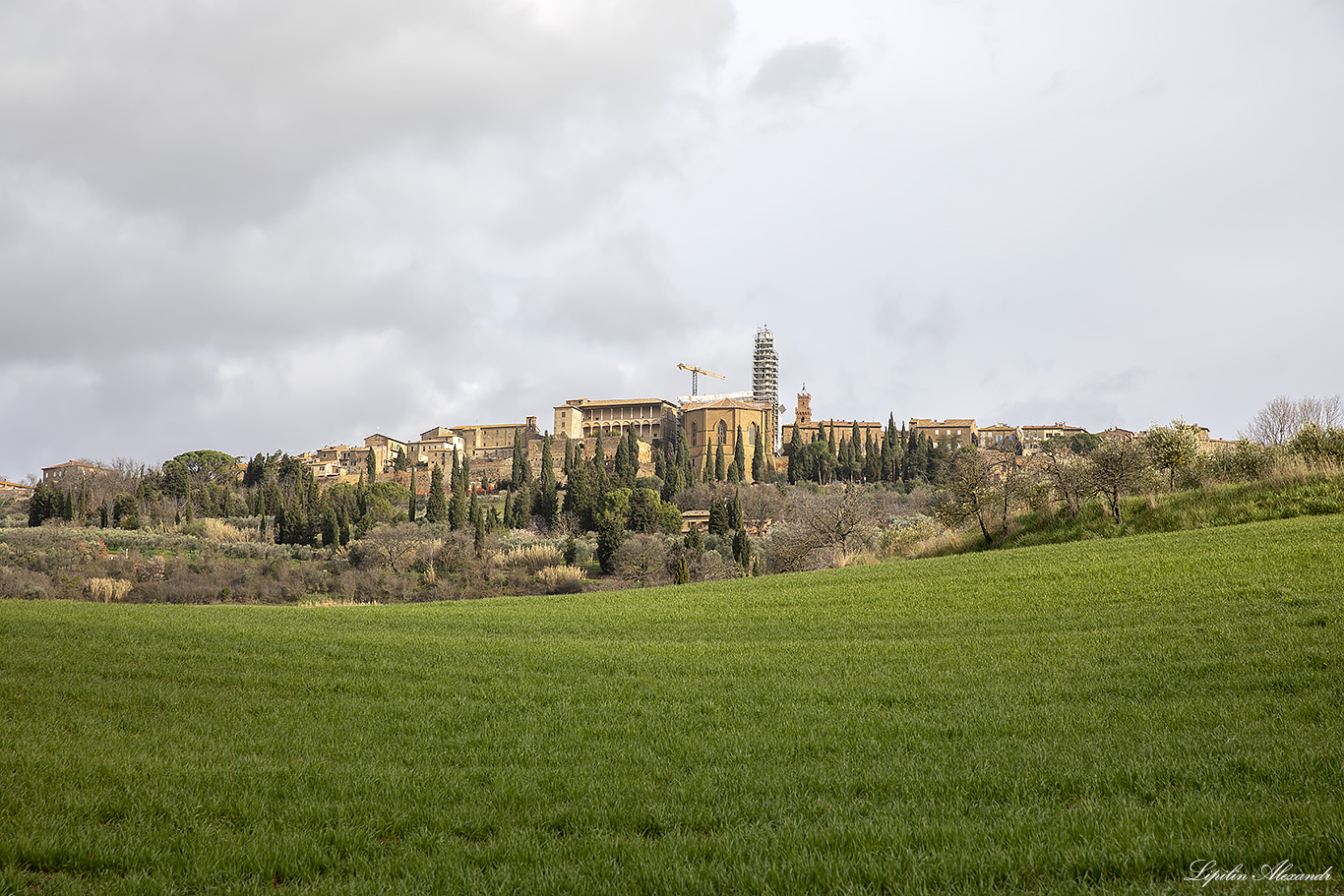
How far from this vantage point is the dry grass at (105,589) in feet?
122

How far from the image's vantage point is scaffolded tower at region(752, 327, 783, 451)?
168m

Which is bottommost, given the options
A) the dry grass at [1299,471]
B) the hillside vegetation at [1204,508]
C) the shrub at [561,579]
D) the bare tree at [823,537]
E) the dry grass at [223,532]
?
the shrub at [561,579]

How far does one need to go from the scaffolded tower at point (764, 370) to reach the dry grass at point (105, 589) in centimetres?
13541

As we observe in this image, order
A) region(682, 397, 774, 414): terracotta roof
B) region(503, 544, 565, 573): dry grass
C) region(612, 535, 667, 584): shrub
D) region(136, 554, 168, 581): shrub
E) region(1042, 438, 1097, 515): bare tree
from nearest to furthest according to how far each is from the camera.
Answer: region(1042, 438, 1097, 515): bare tree → region(136, 554, 168, 581): shrub → region(612, 535, 667, 584): shrub → region(503, 544, 565, 573): dry grass → region(682, 397, 774, 414): terracotta roof

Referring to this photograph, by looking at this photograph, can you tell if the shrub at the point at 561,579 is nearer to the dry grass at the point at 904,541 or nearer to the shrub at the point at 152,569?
the dry grass at the point at 904,541

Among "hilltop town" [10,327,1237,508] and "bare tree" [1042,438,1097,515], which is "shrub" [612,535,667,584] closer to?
"bare tree" [1042,438,1097,515]

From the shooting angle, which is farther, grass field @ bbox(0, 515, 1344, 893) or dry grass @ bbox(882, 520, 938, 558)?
dry grass @ bbox(882, 520, 938, 558)

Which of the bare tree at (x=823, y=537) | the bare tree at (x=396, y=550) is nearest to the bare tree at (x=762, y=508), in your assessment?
the bare tree at (x=396, y=550)

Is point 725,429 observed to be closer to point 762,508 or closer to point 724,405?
point 724,405

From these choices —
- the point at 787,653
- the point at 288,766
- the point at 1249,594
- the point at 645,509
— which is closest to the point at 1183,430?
the point at 1249,594

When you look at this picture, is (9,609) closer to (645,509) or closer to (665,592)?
(665,592)

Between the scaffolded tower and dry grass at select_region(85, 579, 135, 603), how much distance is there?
135 metres

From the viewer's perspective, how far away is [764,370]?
553ft

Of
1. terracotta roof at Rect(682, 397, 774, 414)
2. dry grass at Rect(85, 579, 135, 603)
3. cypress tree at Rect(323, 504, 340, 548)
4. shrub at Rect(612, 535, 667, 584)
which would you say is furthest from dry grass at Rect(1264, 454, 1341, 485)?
terracotta roof at Rect(682, 397, 774, 414)
